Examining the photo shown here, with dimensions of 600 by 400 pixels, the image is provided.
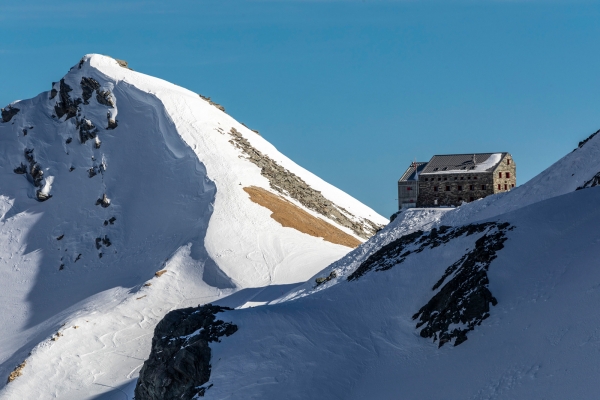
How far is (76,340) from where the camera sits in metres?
56.8

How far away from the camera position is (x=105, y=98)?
88.6 m

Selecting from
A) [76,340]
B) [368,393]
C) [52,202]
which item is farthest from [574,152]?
[52,202]

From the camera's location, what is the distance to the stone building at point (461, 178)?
61.4m

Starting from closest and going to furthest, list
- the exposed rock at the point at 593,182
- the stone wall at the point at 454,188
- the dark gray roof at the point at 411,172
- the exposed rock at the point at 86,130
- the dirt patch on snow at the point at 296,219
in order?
the exposed rock at the point at 593,182 → the stone wall at the point at 454,188 → the dark gray roof at the point at 411,172 → the dirt patch on snow at the point at 296,219 → the exposed rock at the point at 86,130

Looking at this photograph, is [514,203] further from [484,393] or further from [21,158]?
[21,158]

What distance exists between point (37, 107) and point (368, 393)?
74.4m

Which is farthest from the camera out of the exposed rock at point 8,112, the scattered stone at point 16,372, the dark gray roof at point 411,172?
the exposed rock at point 8,112

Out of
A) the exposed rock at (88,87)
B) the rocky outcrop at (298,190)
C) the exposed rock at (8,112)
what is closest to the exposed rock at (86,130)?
the exposed rock at (88,87)

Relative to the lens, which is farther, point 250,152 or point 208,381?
point 250,152

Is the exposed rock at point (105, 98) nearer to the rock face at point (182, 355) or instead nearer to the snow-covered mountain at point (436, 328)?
the rock face at point (182, 355)

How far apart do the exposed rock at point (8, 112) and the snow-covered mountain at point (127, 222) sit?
0.83 ft

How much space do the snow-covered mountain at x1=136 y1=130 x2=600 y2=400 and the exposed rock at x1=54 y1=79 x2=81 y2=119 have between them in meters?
57.8

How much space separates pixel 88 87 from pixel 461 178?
47516 mm

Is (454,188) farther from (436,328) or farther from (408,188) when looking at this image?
(436,328)
